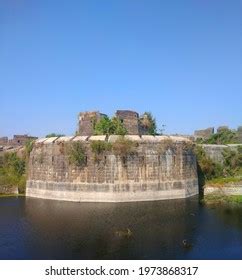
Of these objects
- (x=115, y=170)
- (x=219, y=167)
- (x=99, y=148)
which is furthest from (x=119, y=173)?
(x=219, y=167)

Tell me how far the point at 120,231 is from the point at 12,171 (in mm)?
19797

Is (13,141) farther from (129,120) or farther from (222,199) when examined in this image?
(222,199)

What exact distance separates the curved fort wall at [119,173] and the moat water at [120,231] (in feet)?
5.87

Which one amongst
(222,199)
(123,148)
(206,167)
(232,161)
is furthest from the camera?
(232,161)

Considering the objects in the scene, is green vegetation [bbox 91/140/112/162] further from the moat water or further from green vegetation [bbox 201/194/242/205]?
green vegetation [bbox 201/194/242/205]

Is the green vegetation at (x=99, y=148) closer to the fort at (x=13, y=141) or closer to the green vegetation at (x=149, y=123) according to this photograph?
the green vegetation at (x=149, y=123)

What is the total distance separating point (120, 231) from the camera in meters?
19.6

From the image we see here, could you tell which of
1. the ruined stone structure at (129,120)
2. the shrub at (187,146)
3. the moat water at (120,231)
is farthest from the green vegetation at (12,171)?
the shrub at (187,146)

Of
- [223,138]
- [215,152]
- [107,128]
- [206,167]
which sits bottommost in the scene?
[206,167]

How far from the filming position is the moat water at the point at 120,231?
1645 cm

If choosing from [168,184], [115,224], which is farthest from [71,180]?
[115,224]

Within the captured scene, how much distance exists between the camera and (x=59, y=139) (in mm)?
32594
